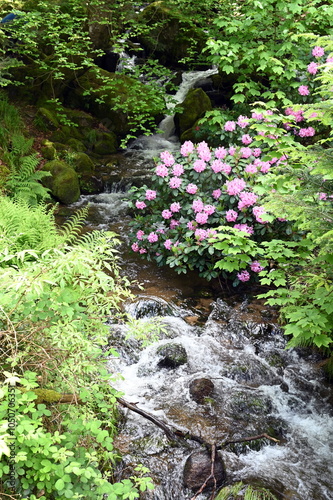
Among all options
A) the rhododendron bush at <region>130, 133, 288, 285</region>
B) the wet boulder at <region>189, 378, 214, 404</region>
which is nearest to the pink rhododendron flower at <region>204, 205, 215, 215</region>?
the rhododendron bush at <region>130, 133, 288, 285</region>

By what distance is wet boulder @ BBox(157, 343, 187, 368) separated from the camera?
490 centimetres

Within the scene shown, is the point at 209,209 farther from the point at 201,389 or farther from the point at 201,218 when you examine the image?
the point at 201,389

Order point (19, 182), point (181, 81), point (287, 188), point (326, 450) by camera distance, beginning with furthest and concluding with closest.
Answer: point (181, 81) → point (19, 182) → point (326, 450) → point (287, 188)

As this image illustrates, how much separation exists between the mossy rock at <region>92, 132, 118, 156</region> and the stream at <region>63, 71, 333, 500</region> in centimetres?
598

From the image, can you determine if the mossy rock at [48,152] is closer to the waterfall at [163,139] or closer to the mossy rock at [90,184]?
the mossy rock at [90,184]

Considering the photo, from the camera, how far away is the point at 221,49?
7016 millimetres

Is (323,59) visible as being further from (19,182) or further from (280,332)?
Answer: (19,182)

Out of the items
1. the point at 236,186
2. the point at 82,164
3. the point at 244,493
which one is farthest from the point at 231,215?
the point at 82,164

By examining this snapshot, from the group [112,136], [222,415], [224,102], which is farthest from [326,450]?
[224,102]

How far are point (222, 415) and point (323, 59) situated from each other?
566cm

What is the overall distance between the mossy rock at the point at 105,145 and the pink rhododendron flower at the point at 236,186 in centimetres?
666

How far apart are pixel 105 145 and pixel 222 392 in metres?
8.83

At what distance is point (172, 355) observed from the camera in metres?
4.95

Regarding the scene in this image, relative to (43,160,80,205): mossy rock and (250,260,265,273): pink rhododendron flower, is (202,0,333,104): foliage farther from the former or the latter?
(43,160,80,205): mossy rock
